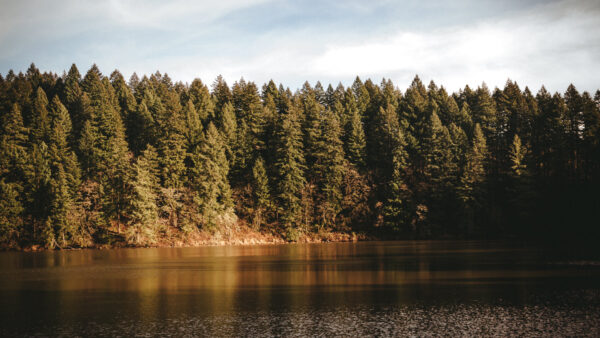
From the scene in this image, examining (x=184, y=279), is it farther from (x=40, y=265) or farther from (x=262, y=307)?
(x=40, y=265)

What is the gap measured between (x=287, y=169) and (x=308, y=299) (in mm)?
59378

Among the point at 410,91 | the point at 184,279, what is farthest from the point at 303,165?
the point at 184,279

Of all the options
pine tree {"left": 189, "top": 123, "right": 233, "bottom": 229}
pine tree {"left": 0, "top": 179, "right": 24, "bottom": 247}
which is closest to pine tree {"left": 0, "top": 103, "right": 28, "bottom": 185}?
pine tree {"left": 0, "top": 179, "right": 24, "bottom": 247}

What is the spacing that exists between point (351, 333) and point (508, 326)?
6.78 meters

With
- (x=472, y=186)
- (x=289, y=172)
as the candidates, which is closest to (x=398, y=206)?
(x=472, y=186)

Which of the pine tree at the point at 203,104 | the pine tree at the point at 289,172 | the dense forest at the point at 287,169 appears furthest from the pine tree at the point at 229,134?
the pine tree at the point at 289,172

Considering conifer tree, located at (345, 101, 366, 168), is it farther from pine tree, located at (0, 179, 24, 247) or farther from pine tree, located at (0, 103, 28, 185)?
pine tree, located at (0, 179, 24, 247)

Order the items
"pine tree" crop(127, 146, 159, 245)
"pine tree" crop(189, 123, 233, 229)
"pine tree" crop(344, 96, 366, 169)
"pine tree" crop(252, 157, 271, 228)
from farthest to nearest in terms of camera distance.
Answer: "pine tree" crop(344, 96, 366, 169) < "pine tree" crop(252, 157, 271, 228) < "pine tree" crop(189, 123, 233, 229) < "pine tree" crop(127, 146, 159, 245)

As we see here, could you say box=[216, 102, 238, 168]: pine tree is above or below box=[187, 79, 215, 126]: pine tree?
below

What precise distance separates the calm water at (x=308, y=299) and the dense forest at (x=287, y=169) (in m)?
31.4

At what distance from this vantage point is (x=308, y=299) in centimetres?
2562

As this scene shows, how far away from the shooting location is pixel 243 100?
3912 inches

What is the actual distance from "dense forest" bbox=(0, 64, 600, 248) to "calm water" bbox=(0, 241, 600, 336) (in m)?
31.4

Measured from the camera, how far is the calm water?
19562mm
